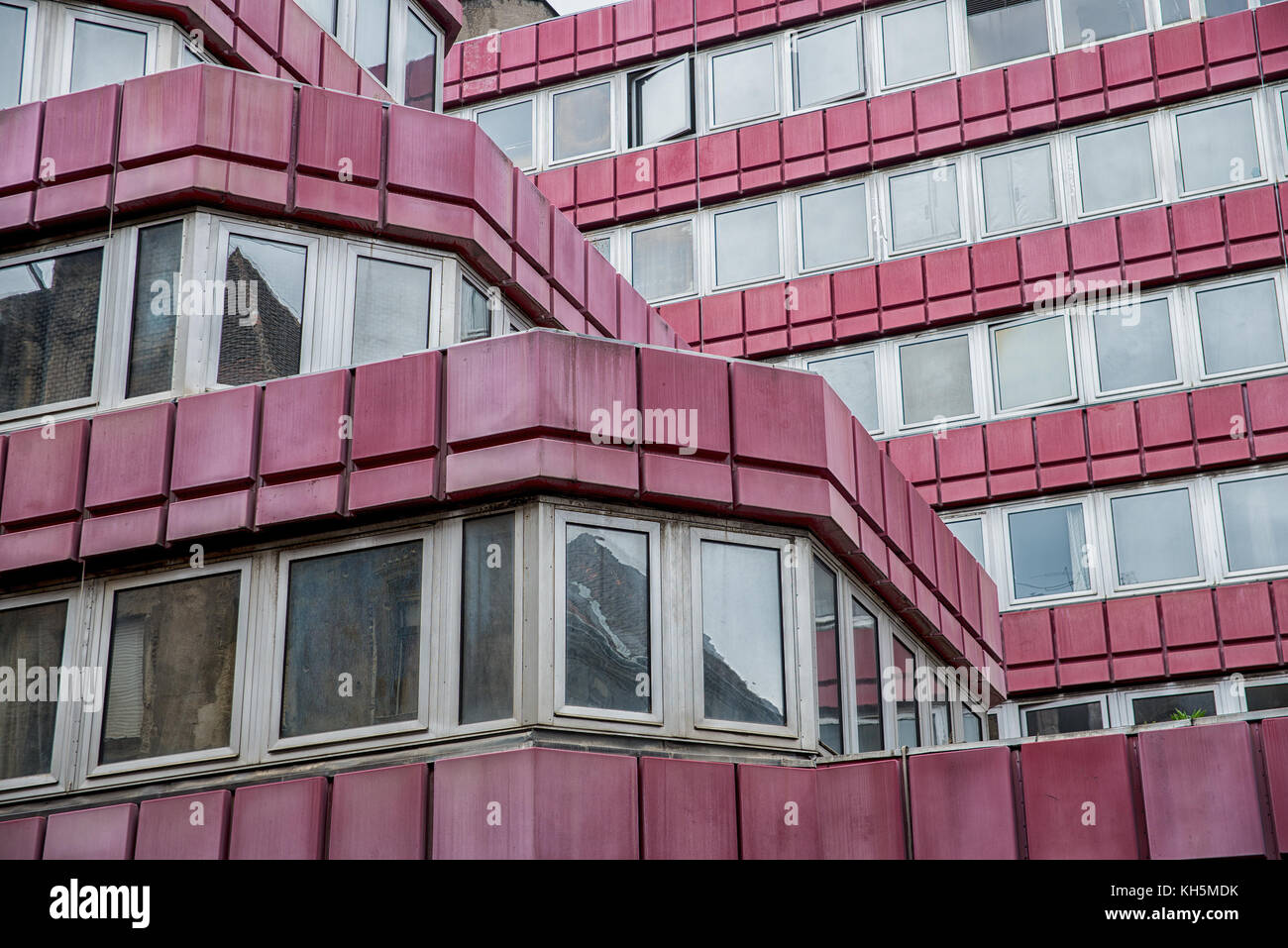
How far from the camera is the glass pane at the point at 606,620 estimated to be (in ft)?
44.5

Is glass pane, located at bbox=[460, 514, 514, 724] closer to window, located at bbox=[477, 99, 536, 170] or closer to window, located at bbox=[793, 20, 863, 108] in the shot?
window, located at bbox=[793, 20, 863, 108]

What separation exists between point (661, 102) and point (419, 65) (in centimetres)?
1160

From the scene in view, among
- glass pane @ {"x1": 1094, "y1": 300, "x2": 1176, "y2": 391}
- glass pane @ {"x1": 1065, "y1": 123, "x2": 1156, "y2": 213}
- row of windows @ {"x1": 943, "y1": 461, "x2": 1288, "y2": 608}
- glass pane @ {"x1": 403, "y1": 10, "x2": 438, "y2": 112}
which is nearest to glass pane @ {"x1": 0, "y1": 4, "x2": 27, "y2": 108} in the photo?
glass pane @ {"x1": 403, "y1": 10, "x2": 438, "y2": 112}

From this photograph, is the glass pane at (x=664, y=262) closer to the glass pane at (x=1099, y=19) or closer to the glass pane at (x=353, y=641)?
the glass pane at (x=1099, y=19)

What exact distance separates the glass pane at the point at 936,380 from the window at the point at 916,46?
479 cm

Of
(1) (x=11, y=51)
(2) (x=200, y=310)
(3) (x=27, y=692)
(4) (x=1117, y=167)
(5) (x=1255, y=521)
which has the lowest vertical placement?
(3) (x=27, y=692)

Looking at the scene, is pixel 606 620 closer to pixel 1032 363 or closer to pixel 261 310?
pixel 261 310

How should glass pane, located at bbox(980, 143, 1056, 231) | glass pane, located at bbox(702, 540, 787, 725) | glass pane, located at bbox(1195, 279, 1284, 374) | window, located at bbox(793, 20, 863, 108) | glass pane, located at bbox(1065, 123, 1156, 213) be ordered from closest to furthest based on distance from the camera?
1. glass pane, located at bbox(702, 540, 787, 725)
2. glass pane, located at bbox(1195, 279, 1284, 374)
3. glass pane, located at bbox(1065, 123, 1156, 213)
4. glass pane, located at bbox(980, 143, 1056, 231)
5. window, located at bbox(793, 20, 863, 108)

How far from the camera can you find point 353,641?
14117mm

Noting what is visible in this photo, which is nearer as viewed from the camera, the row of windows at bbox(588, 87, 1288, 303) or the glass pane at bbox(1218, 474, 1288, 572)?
the glass pane at bbox(1218, 474, 1288, 572)

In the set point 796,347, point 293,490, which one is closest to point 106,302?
point 293,490

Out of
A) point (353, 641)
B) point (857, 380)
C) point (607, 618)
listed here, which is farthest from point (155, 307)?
point (857, 380)

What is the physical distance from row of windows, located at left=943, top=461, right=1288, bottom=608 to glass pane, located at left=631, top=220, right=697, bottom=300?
6621 millimetres

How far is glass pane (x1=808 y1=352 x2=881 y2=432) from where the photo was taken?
29.2 metres
